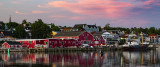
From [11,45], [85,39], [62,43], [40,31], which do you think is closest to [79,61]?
[11,45]

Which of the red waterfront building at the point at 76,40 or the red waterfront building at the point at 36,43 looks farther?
the red waterfront building at the point at 76,40

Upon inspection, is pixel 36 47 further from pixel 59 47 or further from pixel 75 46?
pixel 75 46

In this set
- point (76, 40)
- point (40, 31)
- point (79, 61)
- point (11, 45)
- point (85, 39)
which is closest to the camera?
point (79, 61)

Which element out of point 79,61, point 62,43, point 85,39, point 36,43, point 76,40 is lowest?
point 79,61

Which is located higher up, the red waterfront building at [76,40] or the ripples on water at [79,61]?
the red waterfront building at [76,40]

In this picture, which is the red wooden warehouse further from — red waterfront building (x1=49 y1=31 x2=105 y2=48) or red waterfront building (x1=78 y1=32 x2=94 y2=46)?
red waterfront building (x1=78 y1=32 x2=94 y2=46)

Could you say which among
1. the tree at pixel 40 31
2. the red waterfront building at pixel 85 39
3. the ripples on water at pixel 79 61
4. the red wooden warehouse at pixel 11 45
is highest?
the tree at pixel 40 31

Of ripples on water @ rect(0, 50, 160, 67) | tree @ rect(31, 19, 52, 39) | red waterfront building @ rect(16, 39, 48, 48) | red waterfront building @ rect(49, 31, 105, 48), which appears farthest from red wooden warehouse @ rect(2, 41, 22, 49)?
tree @ rect(31, 19, 52, 39)

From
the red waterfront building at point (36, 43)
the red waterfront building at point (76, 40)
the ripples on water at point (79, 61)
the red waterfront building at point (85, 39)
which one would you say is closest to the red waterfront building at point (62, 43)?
the red waterfront building at point (76, 40)

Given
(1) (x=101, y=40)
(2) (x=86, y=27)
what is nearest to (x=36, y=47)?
(1) (x=101, y=40)

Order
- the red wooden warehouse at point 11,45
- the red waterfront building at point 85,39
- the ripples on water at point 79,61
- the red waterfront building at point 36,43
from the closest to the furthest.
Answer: the ripples on water at point 79,61
the red wooden warehouse at point 11,45
the red waterfront building at point 36,43
the red waterfront building at point 85,39

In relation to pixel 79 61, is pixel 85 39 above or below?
above

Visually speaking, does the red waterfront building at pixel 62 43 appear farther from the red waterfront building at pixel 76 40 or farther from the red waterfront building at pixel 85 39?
the red waterfront building at pixel 85 39

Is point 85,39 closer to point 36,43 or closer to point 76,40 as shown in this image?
point 76,40
